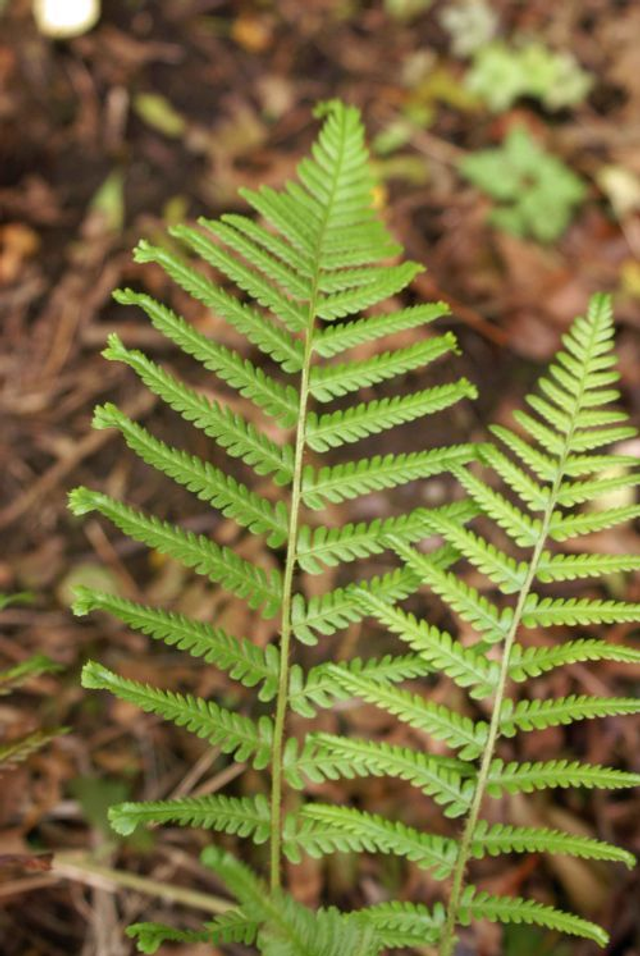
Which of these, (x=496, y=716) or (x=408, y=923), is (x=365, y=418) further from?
(x=408, y=923)

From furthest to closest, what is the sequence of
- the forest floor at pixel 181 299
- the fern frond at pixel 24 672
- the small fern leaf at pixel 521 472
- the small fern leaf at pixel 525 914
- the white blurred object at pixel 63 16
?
the white blurred object at pixel 63 16 < the forest floor at pixel 181 299 < the fern frond at pixel 24 672 < the small fern leaf at pixel 521 472 < the small fern leaf at pixel 525 914

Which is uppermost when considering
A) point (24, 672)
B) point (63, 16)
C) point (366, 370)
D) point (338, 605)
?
point (63, 16)

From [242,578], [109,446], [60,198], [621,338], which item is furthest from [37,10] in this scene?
[242,578]

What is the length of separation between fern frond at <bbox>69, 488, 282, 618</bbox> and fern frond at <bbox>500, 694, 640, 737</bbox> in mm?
384

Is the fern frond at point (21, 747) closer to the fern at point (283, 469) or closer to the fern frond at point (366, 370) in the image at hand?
the fern at point (283, 469)

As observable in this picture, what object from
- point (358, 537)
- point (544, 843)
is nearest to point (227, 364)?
point (358, 537)

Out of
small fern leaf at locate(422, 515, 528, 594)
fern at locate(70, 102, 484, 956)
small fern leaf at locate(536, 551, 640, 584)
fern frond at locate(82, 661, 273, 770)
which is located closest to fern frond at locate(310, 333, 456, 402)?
fern at locate(70, 102, 484, 956)

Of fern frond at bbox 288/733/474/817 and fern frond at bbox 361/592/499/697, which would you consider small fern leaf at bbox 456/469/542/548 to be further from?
fern frond at bbox 288/733/474/817

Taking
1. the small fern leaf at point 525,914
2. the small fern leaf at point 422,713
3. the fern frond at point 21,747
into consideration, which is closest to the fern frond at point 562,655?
the small fern leaf at point 422,713

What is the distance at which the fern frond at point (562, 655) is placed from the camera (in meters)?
1.34

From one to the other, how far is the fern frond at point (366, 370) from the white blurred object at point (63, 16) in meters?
2.99

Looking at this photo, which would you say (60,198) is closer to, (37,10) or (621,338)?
(37,10)

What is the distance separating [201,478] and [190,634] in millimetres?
224

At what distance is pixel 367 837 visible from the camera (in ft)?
4.82
